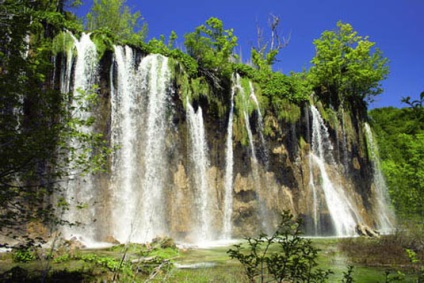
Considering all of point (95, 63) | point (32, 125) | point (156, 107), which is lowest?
point (32, 125)

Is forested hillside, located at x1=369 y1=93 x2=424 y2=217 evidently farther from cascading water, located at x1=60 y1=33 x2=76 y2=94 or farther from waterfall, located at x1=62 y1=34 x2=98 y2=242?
cascading water, located at x1=60 y1=33 x2=76 y2=94

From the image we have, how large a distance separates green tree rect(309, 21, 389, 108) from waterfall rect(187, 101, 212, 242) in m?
14.7

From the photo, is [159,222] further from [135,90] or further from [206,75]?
[206,75]

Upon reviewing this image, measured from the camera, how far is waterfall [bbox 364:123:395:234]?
3434 centimetres

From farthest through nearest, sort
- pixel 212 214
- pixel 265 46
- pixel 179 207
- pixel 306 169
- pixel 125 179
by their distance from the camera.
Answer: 1. pixel 265 46
2. pixel 306 169
3. pixel 212 214
4. pixel 179 207
5. pixel 125 179

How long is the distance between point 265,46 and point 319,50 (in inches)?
460

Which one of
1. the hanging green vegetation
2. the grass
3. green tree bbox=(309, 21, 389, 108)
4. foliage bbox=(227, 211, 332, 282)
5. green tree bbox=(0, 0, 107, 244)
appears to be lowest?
the grass

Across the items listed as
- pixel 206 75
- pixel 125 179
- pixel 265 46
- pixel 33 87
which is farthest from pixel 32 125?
pixel 265 46

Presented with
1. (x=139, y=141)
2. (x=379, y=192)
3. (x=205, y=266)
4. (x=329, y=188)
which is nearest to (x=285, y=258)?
(x=205, y=266)

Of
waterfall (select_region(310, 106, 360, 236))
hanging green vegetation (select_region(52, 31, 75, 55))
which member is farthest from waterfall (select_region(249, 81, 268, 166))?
hanging green vegetation (select_region(52, 31, 75, 55))

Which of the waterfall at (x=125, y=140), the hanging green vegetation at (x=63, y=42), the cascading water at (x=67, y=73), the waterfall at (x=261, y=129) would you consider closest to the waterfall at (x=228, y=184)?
the waterfall at (x=261, y=129)

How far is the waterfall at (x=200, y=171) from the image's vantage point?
2209 centimetres

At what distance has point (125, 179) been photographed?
65.3ft

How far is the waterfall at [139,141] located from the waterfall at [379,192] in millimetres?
22355
